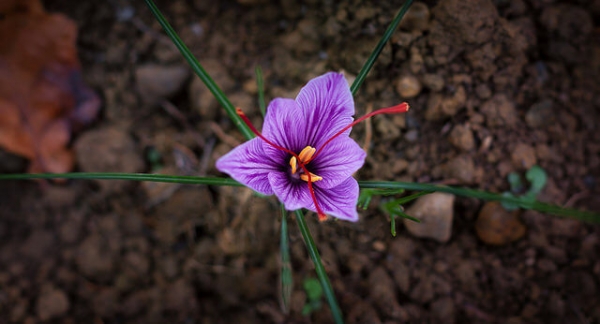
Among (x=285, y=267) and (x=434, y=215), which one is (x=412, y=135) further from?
(x=285, y=267)

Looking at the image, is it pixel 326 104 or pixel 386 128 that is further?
pixel 386 128

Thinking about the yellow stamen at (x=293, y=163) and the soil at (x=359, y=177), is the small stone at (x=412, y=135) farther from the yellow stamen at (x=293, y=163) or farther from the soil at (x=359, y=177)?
the yellow stamen at (x=293, y=163)

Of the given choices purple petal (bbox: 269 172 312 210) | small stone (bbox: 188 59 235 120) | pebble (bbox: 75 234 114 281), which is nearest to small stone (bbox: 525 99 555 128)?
purple petal (bbox: 269 172 312 210)

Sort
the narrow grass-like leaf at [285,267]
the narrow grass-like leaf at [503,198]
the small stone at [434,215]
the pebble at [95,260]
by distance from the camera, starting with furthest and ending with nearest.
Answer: the pebble at [95,260], the small stone at [434,215], the narrow grass-like leaf at [285,267], the narrow grass-like leaf at [503,198]

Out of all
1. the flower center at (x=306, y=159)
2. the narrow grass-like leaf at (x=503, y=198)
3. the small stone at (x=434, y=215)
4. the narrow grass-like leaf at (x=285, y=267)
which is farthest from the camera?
the small stone at (x=434, y=215)

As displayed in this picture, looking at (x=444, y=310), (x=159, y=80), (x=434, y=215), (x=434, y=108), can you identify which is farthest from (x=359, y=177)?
(x=159, y=80)

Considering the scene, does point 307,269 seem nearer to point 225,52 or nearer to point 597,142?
point 225,52

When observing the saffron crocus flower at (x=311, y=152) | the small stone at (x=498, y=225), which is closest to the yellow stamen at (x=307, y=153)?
the saffron crocus flower at (x=311, y=152)
